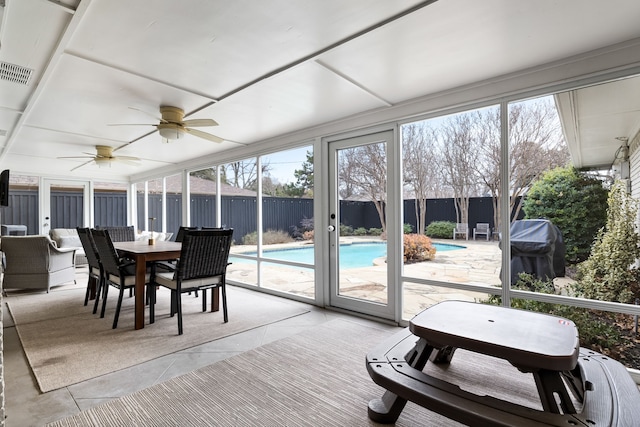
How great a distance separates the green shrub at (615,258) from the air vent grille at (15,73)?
4.44 metres

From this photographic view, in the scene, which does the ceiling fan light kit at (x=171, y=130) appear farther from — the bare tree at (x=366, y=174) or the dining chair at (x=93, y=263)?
the bare tree at (x=366, y=174)

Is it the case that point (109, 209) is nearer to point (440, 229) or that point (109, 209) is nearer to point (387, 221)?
point (387, 221)

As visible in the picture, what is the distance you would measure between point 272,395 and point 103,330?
2140 mm

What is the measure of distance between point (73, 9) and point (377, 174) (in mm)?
2830

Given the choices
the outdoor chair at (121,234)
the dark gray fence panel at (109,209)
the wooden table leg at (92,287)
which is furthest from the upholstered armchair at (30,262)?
the dark gray fence panel at (109,209)

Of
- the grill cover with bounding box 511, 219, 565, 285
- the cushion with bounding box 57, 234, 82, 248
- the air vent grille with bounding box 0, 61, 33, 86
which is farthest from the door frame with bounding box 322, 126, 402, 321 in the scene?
the cushion with bounding box 57, 234, 82, 248

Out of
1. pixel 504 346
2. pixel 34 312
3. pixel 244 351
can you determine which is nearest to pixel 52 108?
pixel 34 312

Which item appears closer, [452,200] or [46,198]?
[452,200]

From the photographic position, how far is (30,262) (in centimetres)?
454

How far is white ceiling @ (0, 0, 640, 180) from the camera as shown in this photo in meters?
1.80

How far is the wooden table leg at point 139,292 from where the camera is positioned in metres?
3.21

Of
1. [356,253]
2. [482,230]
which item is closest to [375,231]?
[356,253]

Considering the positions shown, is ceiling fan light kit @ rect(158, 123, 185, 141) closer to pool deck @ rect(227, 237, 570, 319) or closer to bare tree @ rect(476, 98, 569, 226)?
pool deck @ rect(227, 237, 570, 319)

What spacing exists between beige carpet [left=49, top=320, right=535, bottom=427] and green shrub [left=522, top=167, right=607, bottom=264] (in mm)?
1115
